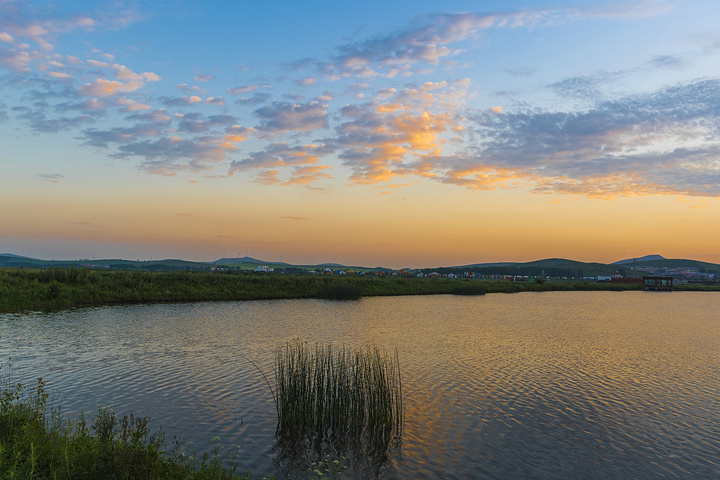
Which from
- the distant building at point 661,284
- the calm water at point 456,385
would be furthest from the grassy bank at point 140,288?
the distant building at point 661,284

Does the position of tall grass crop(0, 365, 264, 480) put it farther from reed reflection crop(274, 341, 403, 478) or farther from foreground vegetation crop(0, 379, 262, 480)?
reed reflection crop(274, 341, 403, 478)

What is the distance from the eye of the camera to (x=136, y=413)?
46.6 ft

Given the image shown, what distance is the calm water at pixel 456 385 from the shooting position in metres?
12.0

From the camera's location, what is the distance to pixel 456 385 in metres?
18.6

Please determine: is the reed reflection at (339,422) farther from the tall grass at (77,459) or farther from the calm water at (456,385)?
the tall grass at (77,459)

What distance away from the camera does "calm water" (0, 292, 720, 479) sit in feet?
39.3

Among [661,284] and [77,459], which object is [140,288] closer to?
[77,459]

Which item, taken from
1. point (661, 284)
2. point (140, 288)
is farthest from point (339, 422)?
point (661, 284)

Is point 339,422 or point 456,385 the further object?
point 456,385

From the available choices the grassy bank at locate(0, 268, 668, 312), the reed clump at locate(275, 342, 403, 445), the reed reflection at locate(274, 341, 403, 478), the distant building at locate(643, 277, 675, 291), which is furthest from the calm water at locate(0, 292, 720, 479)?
the distant building at locate(643, 277, 675, 291)

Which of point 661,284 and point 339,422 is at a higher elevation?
point 661,284

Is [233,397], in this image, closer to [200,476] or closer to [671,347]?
[200,476]

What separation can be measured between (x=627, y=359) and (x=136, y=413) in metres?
24.9

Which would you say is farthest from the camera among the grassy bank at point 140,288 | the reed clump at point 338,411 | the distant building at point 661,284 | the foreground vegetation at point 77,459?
the distant building at point 661,284
